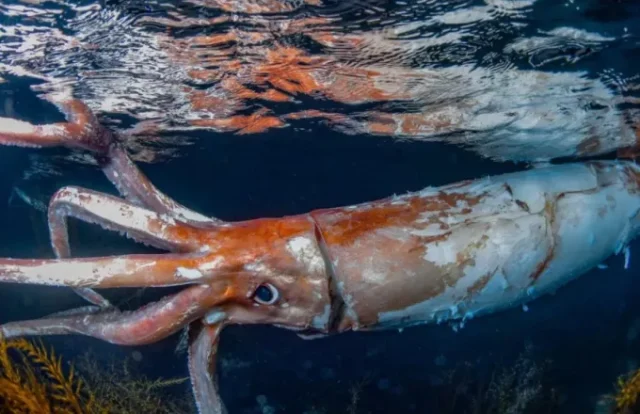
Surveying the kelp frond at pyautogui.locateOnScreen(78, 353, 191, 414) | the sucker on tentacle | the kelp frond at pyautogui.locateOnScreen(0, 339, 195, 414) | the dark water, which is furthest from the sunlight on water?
the kelp frond at pyautogui.locateOnScreen(78, 353, 191, 414)

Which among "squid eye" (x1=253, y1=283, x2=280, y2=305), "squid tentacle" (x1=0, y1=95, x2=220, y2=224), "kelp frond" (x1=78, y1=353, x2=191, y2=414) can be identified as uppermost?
"squid tentacle" (x1=0, y1=95, x2=220, y2=224)

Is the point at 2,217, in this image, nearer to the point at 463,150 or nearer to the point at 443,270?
the point at 463,150

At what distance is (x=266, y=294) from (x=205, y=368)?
66 cm

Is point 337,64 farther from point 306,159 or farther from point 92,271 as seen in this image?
point 306,159

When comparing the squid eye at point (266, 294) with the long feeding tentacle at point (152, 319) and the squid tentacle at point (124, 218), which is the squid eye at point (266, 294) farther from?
the squid tentacle at point (124, 218)

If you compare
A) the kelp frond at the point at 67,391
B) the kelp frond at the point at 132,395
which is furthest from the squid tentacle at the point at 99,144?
the kelp frond at the point at 132,395

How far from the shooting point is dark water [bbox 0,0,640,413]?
4.57 m

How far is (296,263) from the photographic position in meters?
3.33

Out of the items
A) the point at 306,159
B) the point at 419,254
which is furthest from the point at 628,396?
the point at 306,159

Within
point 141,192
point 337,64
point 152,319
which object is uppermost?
point 337,64

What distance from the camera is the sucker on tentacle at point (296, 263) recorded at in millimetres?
3051

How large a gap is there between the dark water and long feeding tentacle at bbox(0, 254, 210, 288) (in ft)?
3.73

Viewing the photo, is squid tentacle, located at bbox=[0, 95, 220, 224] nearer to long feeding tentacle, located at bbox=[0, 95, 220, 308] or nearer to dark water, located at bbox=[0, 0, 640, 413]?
long feeding tentacle, located at bbox=[0, 95, 220, 308]

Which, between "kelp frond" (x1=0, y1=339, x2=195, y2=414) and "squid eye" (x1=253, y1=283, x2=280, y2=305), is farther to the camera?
"kelp frond" (x1=0, y1=339, x2=195, y2=414)
